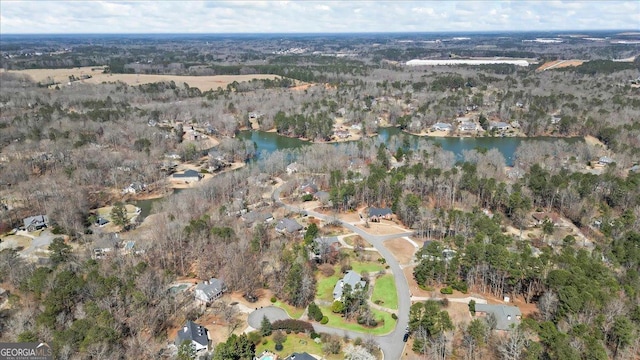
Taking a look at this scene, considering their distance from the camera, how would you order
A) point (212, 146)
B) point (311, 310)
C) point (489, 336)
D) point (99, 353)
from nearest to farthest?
point (99, 353) < point (489, 336) < point (311, 310) < point (212, 146)

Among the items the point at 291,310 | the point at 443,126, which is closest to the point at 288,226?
the point at 291,310

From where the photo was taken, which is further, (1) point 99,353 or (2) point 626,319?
(2) point 626,319

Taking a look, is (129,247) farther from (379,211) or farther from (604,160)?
(604,160)

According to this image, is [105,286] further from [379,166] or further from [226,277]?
[379,166]

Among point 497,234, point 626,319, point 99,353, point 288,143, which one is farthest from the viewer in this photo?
point 288,143

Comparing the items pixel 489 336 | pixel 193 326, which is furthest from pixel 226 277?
pixel 489 336
